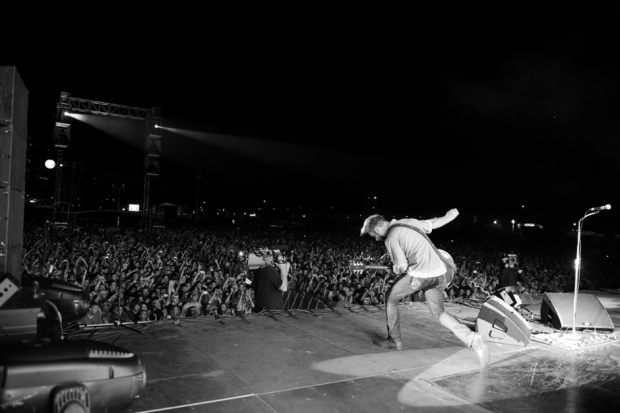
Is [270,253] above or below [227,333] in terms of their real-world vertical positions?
above

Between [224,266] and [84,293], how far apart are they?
1002 cm

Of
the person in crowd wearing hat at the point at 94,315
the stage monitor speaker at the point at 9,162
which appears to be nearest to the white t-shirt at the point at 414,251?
the stage monitor speaker at the point at 9,162

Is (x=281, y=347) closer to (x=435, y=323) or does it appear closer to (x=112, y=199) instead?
(x=435, y=323)

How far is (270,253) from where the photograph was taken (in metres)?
7.06

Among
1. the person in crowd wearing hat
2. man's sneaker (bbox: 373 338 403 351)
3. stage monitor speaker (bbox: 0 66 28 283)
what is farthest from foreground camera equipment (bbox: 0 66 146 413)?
the person in crowd wearing hat

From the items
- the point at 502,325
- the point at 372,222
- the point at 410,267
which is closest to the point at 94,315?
the point at 372,222

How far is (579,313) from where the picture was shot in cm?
513

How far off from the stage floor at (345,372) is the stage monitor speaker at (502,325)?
0.42 feet

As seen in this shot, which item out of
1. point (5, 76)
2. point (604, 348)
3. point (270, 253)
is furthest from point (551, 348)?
point (5, 76)

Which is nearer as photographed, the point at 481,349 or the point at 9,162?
the point at 9,162

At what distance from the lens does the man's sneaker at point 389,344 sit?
3.96 metres

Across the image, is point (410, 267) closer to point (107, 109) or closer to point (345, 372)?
point (345, 372)

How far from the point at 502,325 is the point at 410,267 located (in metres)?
1.26

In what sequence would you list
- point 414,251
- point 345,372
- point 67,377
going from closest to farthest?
1. point 67,377
2. point 345,372
3. point 414,251
